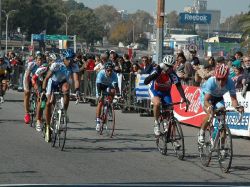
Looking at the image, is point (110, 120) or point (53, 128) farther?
point (110, 120)

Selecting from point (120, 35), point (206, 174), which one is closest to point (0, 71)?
point (206, 174)

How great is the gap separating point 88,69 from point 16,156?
1617 cm

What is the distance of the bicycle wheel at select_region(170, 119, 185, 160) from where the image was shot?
12.9 metres

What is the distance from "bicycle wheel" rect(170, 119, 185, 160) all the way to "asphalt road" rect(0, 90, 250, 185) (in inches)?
6.9

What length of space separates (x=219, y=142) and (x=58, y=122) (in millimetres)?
3538

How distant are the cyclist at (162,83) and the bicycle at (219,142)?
1312mm

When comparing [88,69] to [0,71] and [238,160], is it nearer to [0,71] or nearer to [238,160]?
[0,71]

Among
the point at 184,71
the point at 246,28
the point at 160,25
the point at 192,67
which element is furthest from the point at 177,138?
the point at 246,28

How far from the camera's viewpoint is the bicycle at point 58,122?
546 inches

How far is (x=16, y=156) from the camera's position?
41.8 feet

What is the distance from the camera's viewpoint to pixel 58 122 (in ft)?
45.8

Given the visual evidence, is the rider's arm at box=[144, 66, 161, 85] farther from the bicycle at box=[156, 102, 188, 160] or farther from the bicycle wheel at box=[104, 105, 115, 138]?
the bicycle wheel at box=[104, 105, 115, 138]

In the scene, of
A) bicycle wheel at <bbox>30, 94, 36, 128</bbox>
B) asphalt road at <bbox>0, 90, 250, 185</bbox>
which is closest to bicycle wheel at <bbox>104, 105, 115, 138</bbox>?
asphalt road at <bbox>0, 90, 250, 185</bbox>

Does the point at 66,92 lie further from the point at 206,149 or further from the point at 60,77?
the point at 206,149
